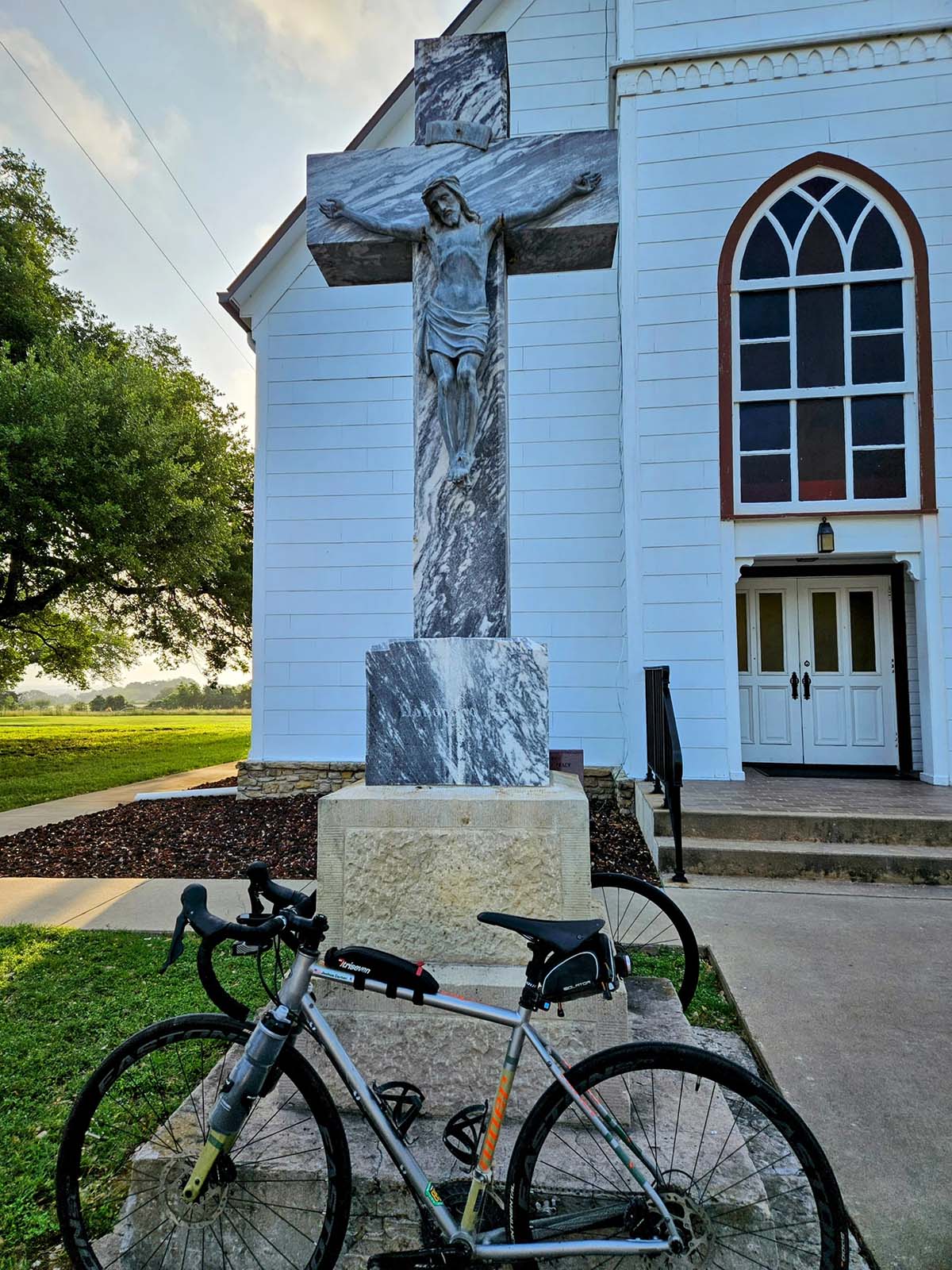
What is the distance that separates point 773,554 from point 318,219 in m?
5.85

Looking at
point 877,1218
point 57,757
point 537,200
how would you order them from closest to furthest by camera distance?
point 877,1218 → point 537,200 → point 57,757

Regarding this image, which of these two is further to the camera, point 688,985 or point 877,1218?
point 688,985

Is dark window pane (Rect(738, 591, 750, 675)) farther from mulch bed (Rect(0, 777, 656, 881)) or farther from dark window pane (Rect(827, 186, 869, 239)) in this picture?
dark window pane (Rect(827, 186, 869, 239))

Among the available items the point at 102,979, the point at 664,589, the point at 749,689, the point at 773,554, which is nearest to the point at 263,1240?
the point at 102,979

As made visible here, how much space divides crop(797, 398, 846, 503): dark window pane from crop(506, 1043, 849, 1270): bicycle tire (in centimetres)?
656

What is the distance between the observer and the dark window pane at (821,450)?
7230 mm

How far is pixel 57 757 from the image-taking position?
14.8m

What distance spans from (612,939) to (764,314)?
7.02 m

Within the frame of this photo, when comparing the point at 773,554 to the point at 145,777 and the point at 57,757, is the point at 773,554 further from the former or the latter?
the point at 57,757

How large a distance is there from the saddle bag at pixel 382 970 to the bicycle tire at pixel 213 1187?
8.5 inches

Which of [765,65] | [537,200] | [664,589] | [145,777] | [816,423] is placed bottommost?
[145,777]

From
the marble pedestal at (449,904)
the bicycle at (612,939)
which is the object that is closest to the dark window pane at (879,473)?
the bicycle at (612,939)

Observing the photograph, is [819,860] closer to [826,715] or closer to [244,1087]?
[826,715]

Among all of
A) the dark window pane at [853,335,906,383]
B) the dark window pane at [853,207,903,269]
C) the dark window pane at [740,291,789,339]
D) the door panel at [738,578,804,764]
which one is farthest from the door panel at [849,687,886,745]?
the dark window pane at [853,207,903,269]
